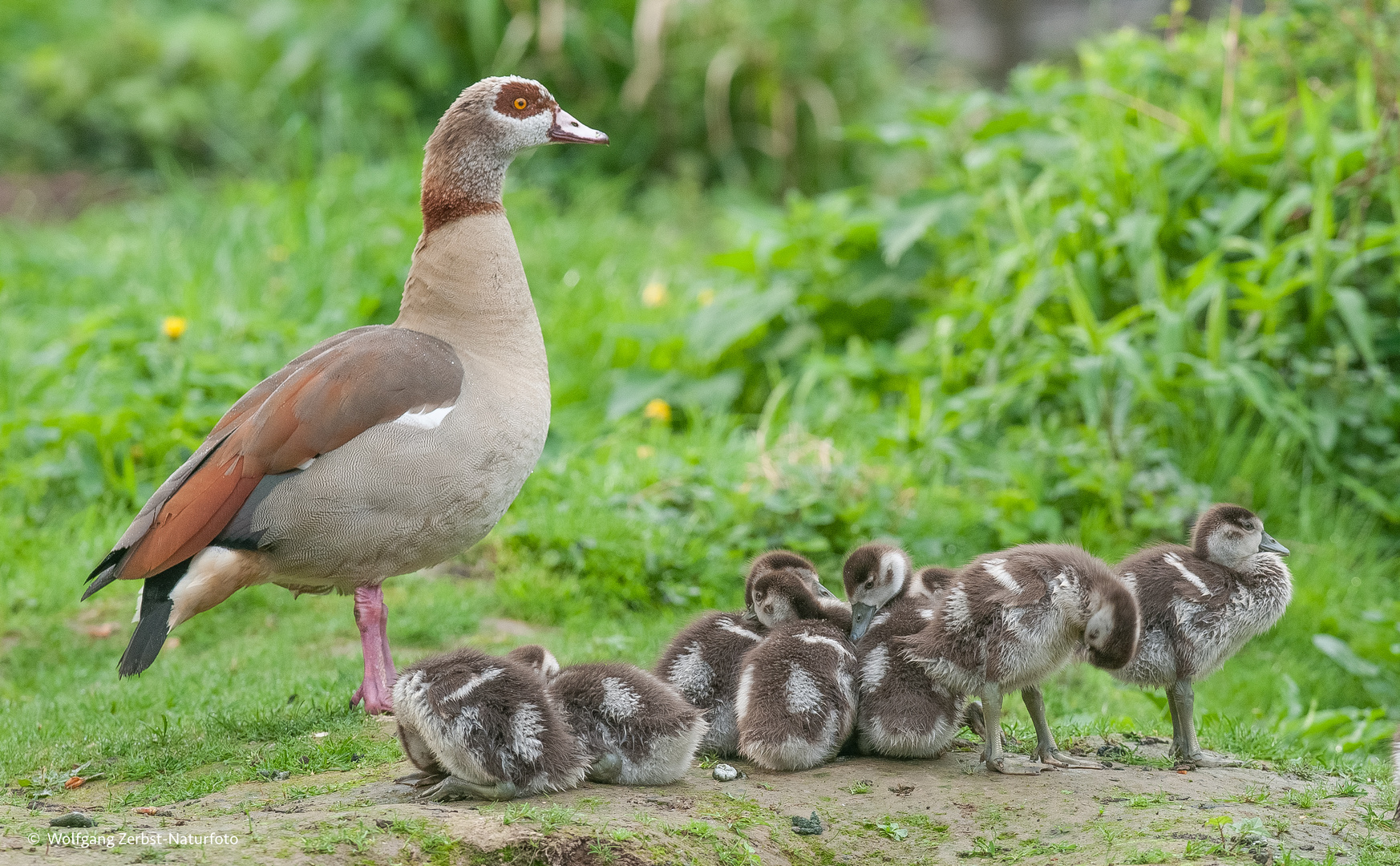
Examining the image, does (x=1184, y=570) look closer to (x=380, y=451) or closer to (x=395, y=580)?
(x=380, y=451)

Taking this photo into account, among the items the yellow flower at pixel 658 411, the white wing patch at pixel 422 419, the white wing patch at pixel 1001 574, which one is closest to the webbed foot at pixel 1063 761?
the white wing patch at pixel 1001 574

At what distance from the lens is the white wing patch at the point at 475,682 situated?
12.8 ft

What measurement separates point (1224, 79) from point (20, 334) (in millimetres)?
8532

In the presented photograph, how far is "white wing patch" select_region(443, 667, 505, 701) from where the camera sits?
3.91 m

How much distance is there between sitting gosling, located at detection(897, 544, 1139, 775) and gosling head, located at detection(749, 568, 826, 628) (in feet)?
1.74

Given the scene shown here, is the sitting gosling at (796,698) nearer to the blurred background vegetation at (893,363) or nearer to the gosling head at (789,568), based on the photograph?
the gosling head at (789,568)

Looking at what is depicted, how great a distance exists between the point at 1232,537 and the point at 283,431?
3395 millimetres

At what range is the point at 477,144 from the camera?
17.6 ft

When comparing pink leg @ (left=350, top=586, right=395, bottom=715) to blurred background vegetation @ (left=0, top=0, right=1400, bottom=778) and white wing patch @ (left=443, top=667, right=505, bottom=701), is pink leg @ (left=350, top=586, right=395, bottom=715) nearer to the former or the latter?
blurred background vegetation @ (left=0, top=0, right=1400, bottom=778)

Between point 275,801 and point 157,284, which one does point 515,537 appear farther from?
point 157,284

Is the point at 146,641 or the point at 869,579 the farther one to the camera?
the point at 869,579

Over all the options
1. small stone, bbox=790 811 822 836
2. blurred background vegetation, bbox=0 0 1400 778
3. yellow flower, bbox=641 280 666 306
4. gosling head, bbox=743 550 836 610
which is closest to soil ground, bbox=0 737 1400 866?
small stone, bbox=790 811 822 836

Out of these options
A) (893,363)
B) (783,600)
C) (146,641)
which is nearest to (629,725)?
(783,600)

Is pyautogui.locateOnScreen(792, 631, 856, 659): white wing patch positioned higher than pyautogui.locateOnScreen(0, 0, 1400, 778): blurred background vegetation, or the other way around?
pyautogui.locateOnScreen(0, 0, 1400, 778): blurred background vegetation
